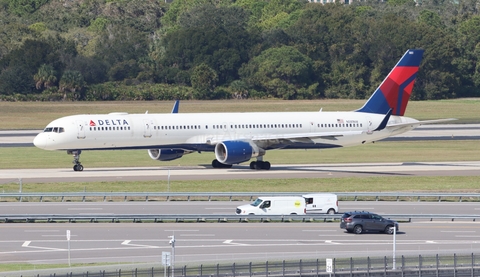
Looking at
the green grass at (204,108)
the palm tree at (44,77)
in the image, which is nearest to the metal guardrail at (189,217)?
the green grass at (204,108)

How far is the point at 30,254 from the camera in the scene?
132 feet

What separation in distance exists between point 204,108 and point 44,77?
2600 cm

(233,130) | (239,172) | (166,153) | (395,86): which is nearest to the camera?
(239,172)

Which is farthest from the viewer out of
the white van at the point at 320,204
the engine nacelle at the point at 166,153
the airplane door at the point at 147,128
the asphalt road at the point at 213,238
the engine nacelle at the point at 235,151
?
the engine nacelle at the point at 166,153

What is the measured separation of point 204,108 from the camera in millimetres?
141000

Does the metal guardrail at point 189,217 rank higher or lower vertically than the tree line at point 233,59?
lower

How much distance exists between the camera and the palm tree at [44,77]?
146250mm

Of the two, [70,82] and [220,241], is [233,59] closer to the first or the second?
[70,82]

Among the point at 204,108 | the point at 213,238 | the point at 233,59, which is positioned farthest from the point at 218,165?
the point at 233,59

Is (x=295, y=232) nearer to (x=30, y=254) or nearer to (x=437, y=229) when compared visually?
(x=437, y=229)

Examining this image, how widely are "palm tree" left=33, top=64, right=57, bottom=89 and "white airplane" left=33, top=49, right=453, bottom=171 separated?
249ft

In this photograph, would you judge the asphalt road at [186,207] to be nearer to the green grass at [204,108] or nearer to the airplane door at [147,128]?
the airplane door at [147,128]

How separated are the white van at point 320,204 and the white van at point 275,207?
81 centimetres

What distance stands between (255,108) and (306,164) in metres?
61.2
